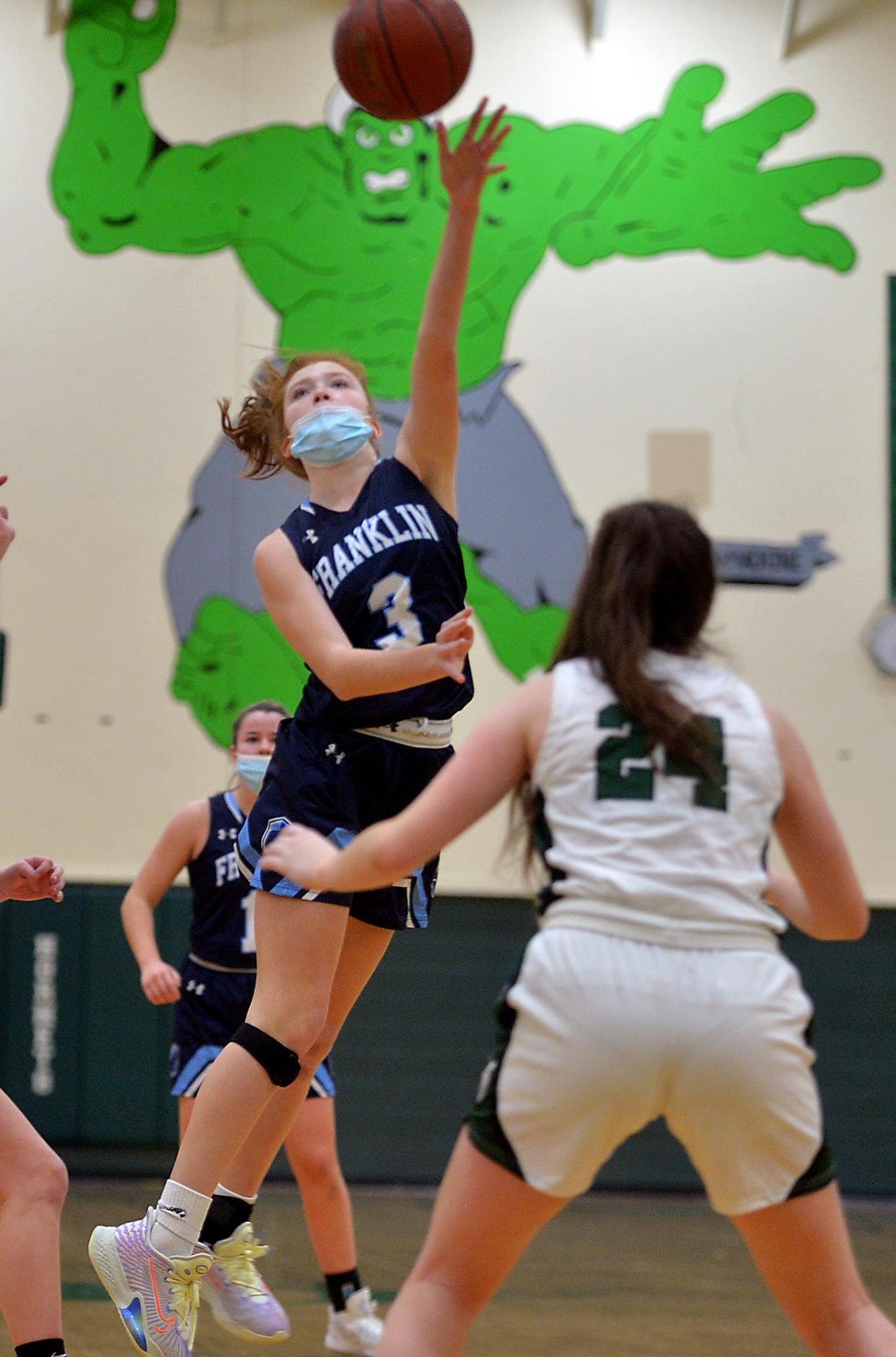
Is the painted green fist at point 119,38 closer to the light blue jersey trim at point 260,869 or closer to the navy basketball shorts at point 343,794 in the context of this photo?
the navy basketball shorts at point 343,794

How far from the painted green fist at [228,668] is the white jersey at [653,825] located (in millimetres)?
4458

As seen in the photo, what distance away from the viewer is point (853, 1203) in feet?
20.1

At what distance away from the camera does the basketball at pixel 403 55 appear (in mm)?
3527

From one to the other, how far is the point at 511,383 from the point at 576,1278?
12.2ft

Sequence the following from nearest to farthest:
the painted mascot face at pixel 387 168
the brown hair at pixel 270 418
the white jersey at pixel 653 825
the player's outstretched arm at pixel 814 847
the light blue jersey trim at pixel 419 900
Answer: the white jersey at pixel 653 825 < the player's outstretched arm at pixel 814 847 < the light blue jersey trim at pixel 419 900 < the brown hair at pixel 270 418 < the painted mascot face at pixel 387 168

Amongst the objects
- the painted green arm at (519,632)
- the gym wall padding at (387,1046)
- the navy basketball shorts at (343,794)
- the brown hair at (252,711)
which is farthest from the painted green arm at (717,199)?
the navy basketball shorts at (343,794)

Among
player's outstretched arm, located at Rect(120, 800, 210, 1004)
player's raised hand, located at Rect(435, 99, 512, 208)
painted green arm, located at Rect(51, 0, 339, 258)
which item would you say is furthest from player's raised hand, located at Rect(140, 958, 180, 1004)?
painted green arm, located at Rect(51, 0, 339, 258)

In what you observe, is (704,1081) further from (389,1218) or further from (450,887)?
(450,887)

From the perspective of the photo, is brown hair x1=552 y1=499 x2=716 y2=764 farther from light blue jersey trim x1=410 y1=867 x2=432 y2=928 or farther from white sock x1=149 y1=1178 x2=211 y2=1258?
white sock x1=149 y1=1178 x2=211 y2=1258

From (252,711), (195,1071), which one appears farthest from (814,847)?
(195,1071)

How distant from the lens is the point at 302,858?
2184mm

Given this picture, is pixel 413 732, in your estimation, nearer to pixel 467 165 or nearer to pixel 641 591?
pixel 641 591

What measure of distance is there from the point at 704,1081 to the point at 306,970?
1.00 metres

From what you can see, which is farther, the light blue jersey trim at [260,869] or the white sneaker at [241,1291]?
the white sneaker at [241,1291]
